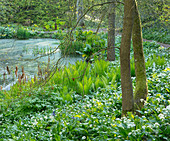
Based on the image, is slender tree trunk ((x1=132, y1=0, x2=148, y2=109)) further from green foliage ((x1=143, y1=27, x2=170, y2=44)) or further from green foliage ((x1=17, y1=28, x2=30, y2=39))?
green foliage ((x1=17, y1=28, x2=30, y2=39))

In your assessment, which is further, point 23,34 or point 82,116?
point 23,34

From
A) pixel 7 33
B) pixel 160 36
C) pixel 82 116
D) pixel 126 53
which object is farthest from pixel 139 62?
pixel 7 33

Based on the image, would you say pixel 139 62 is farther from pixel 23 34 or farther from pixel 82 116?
pixel 23 34

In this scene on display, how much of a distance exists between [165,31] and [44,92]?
34.3 feet

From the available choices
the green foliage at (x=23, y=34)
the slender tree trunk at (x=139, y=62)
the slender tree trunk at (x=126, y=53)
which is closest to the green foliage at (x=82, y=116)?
the slender tree trunk at (x=139, y=62)

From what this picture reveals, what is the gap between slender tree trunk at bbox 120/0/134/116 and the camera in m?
2.45

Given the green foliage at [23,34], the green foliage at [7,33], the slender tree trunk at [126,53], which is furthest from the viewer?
the green foliage at [7,33]

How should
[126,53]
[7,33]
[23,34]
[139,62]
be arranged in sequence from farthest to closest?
[7,33]
[23,34]
[139,62]
[126,53]

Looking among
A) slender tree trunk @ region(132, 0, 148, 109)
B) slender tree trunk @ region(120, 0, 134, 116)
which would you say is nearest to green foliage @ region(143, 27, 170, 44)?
slender tree trunk @ region(132, 0, 148, 109)

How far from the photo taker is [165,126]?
2082 mm

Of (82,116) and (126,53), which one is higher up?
(126,53)

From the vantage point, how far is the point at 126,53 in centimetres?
250

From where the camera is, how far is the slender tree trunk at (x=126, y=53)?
2.45 metres

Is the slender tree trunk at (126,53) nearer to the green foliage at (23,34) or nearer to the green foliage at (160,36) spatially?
the green foliage at (160,36)
